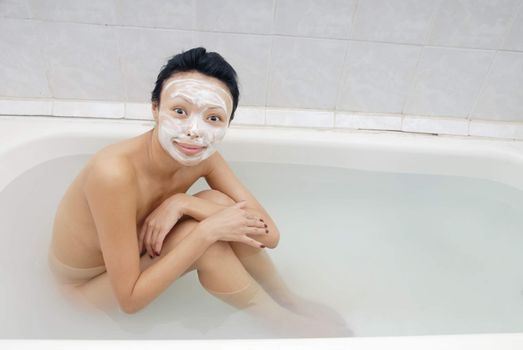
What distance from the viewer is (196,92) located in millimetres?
692

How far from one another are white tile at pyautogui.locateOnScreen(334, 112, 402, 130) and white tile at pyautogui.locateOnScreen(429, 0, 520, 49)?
9.9 inches

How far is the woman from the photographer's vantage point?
0.69 metres

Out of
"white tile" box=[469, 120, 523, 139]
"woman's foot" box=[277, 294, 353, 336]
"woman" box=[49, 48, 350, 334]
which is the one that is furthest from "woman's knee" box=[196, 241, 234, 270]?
"white tile" box=[469, 120, 523, 139]

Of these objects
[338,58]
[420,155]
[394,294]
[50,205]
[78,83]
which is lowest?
[394,294]

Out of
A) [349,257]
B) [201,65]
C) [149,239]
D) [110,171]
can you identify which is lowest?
[349,257]

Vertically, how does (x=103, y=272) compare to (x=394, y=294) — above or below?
above

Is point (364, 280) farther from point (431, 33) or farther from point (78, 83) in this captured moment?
point (78, 83)

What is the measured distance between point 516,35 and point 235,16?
802mm

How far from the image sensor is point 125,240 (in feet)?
2.23

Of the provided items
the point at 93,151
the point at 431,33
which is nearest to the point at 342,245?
the point at 431,33

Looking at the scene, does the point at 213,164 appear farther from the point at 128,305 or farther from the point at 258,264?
the point at 128,305

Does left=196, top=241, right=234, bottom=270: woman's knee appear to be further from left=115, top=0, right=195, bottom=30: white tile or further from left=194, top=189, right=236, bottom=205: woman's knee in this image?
left=115, top=0, right=195, bottom=30: white tile

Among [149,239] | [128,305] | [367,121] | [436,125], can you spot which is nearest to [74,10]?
[149,239]

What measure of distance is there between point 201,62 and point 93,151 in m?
0.60
